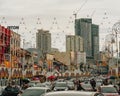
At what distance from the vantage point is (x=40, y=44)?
19775cm

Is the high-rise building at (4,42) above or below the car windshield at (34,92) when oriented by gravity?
above

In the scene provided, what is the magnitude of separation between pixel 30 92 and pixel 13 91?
10.8 m

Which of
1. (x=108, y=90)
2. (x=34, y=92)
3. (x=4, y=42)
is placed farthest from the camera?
(x=4, y=42)

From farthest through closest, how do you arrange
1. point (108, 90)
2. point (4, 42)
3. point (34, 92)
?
point (4, 42), point (108, 90), point (34, 92)

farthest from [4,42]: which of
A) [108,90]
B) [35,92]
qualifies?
[35,92]

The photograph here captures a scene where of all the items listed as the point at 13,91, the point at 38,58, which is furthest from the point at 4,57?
the point at 38,58

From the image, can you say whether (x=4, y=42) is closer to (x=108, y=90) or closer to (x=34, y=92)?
(x=108, y=90)

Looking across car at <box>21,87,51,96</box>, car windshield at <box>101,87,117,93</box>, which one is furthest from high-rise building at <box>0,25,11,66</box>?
car at <box>21,87,51,96</box>

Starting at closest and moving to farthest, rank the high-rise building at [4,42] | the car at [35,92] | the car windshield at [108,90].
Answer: the car at [35,92]
the car windshield at [108,90]
the high-rise building at [4,42]

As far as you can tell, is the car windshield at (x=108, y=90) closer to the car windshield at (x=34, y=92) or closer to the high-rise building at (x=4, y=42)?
the car windshield at (x=34, y=92)

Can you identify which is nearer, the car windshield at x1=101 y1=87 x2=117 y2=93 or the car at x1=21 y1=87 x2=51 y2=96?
the car at x1=21 y1=87 x2=51 y2=96

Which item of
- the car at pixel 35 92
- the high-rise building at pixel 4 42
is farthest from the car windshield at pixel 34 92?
the high-rise building at pixel 4 42

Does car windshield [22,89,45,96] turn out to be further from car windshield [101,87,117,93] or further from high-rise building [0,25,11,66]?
high-rise building [0,25,11,66]

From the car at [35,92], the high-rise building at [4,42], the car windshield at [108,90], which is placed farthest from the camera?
the high-rise building at [4,42]
